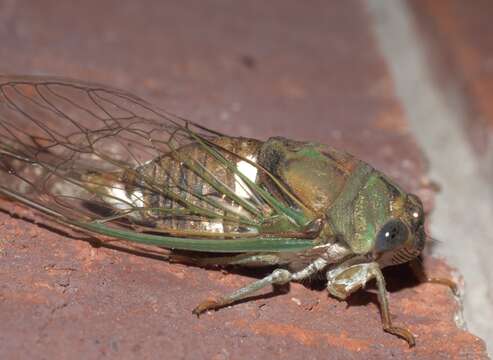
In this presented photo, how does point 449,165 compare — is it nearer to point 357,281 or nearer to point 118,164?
point 357,281

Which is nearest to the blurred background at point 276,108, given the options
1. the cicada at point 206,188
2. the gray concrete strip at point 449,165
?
the gray concrete strip at point 449,165

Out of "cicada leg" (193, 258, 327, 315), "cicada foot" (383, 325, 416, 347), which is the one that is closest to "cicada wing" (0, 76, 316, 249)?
"cicada leg" (193, 258, 327, 315)

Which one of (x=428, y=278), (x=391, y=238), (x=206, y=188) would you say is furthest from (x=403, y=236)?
(x=206, y=188)

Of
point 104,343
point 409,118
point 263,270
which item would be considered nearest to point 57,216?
point 104,343

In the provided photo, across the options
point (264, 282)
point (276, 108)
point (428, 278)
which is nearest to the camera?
point (264, 282)

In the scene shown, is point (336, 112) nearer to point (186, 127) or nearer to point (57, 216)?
point (186, 127)

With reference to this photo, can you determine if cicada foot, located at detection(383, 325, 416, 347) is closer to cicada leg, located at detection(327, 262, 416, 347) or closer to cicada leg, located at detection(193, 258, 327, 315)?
cicada leg, located at detection(327, 262, 416, 347)
